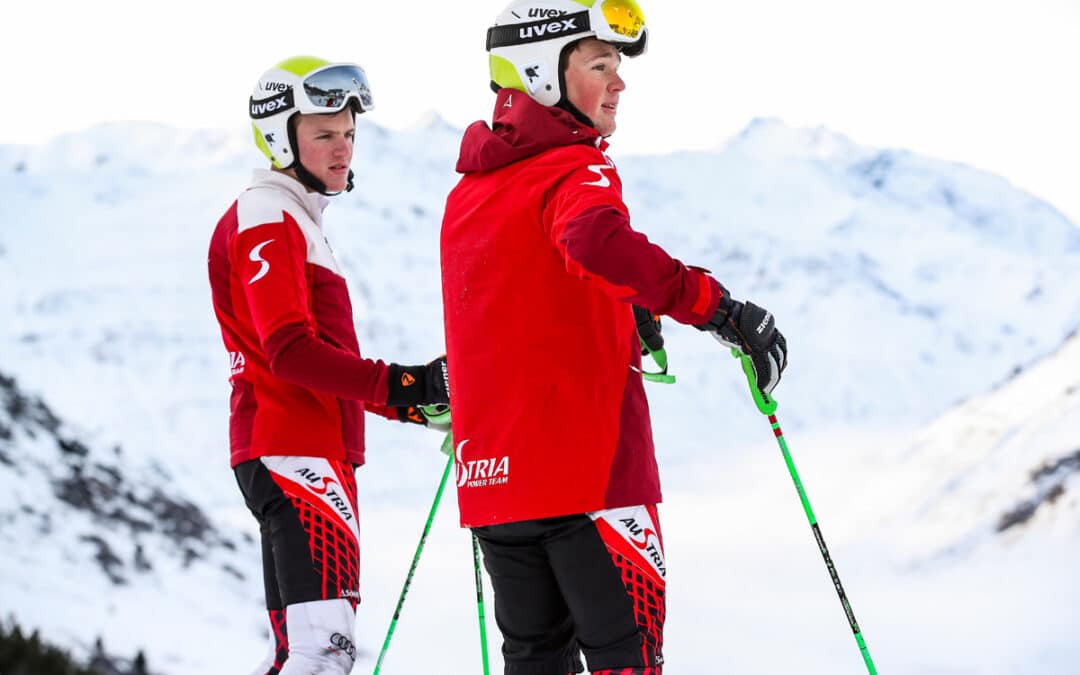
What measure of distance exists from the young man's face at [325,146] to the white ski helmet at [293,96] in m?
0.03

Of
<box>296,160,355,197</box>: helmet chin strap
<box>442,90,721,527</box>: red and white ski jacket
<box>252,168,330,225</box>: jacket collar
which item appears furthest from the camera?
<box>296,160,355,197</box>: helmet chin strap

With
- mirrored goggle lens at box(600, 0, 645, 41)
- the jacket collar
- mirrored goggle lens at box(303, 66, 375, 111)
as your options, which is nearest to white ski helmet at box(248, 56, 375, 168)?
mirrored goggle lens at box(303, 66, 375, 111)

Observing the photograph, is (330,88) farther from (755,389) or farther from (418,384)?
(755,389)

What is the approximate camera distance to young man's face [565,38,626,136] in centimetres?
320

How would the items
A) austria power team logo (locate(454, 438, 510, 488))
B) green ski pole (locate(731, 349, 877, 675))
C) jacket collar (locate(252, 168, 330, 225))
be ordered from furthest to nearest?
jacket collar (locate(252, 168, 330, 225)) < green ski pole (locate(731, 349, 877, 675)) < austria power team logo (locate(454, 438, 510, 488))

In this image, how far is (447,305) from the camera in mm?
3115

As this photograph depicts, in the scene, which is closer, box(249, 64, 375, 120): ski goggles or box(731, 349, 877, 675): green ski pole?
box(731, 349, 877, 675): green ski pole

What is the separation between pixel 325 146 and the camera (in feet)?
13.3

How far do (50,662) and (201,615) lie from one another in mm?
9257

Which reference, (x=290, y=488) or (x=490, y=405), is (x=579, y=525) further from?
(x=290, y=488)

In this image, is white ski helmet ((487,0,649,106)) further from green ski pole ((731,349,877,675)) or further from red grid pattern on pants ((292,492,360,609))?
red grid pattern on pants ((292,492,360,609))

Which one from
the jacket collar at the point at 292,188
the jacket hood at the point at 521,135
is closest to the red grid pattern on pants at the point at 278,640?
the jacket collar at the point at 292,188

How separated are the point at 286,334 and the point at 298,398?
0.28 metres

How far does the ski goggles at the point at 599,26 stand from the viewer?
3.19 metres
